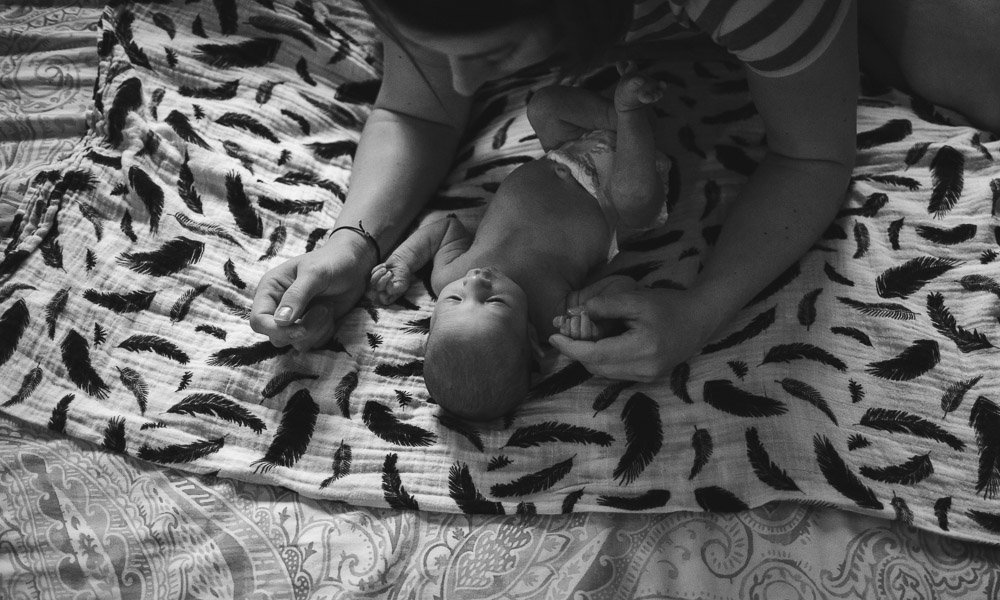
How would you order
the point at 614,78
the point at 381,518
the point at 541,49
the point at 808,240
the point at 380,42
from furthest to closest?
the point at 380,42, the point at 614,78, the point at 808,240, the point at 381,518, the point at 541,49

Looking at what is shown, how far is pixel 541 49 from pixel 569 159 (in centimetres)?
52

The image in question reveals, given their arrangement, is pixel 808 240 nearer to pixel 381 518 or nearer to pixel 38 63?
pixel 381 518

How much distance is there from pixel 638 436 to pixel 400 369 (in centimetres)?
37

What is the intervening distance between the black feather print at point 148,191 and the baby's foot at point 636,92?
772 mm

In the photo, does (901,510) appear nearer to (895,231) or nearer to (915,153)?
(895,231)

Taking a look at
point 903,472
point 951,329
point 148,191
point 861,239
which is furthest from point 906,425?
point 148,191

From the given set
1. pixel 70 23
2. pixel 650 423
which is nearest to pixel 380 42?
pixel 70 23

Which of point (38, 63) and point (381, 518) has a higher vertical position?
point (38, 63)

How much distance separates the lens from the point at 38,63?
1.43m

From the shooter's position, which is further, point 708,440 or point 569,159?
point 569,159

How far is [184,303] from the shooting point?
1161 mm

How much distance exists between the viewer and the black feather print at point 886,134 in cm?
127

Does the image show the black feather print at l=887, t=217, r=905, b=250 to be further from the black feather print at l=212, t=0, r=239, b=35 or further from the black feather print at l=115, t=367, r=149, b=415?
the black feather print at l=212, t=0, r=239, b=35

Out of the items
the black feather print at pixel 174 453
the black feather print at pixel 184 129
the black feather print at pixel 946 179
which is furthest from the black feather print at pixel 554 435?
the black feather print at pixel 184 129
